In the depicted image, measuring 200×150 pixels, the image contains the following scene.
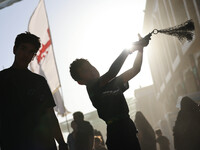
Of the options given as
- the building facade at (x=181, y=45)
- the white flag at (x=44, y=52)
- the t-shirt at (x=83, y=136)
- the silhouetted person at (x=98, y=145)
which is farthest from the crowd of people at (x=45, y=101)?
the building facade at (x=181, y=45)

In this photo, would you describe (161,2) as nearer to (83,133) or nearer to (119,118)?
(83,133)

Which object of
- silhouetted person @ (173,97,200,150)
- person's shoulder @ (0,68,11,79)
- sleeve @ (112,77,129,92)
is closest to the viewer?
person's shoulder @ (0,68,11,79)

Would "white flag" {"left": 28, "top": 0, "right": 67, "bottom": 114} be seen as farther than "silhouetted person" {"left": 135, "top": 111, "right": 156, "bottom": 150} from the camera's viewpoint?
Yes

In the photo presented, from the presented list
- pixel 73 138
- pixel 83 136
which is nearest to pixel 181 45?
pixel 73 138

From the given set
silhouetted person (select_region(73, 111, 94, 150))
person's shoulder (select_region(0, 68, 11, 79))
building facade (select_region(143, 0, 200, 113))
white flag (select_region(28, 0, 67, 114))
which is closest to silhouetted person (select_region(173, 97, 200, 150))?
silhouetted person (select_region(73, 111, 94, 150))

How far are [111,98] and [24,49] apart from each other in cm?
89

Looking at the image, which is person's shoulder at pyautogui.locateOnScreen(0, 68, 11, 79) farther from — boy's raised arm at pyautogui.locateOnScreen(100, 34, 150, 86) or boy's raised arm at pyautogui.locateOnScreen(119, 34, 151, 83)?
boy's raised arm at pyautogui.locateOnScreen(119, 34, 151, 83)

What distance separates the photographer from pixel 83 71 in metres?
2.99

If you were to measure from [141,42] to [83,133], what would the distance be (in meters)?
4.16

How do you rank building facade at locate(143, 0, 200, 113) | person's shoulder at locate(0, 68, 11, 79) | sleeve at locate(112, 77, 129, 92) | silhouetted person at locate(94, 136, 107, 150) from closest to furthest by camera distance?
1. person's shoulder at locate(0, 68, 11, 79)
2. sleeve at locate(112, 77, 129, 92)
3. silhouetted person at locate(94, 136, 107, 150)
4. building facade at locate(143, 0, 200, 113)

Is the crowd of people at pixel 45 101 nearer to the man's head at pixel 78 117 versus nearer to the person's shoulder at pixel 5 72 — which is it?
the person's shoulder at pixel 5 72

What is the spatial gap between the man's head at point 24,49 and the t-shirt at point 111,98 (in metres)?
0.63

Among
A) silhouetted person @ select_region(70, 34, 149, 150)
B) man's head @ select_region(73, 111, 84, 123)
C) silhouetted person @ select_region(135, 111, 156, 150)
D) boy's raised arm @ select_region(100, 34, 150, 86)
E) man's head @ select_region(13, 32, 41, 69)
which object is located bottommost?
silhouetted person @ select_region(135, 111, 156, 150)

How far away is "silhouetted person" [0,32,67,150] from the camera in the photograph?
243cm
